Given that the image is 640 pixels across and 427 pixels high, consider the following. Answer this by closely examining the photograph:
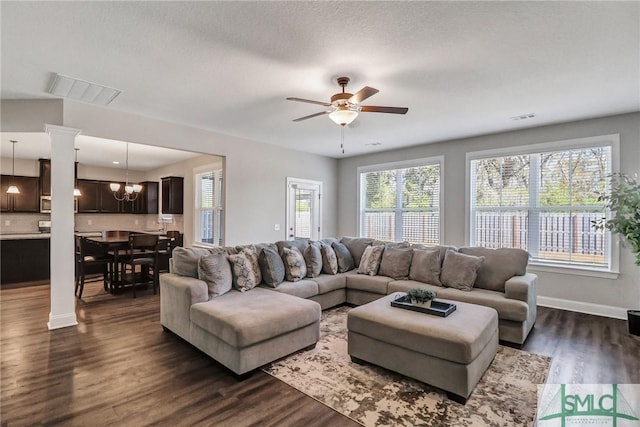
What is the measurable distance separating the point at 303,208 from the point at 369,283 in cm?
290

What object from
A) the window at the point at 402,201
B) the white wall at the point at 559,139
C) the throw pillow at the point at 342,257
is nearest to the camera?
the white wall at the point at 559,139

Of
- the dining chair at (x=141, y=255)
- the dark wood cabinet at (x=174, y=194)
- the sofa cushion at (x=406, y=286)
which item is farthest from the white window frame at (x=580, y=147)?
the dark wood cabinet at (x=174, y=194)

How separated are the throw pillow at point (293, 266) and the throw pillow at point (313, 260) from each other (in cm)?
17

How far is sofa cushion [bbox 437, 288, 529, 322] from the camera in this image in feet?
10.5

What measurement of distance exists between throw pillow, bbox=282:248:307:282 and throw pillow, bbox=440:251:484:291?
6.03 ft

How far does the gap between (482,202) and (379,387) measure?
4019mm

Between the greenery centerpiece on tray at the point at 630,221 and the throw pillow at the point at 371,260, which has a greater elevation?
the greenery centerpiece on tray at the point at 630,221

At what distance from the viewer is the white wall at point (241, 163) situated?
4.05m

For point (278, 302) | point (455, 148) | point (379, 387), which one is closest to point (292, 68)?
point (278, 302)

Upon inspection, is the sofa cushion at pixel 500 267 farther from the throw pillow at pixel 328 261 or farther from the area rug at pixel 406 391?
the throw pillow at pixel 328 261

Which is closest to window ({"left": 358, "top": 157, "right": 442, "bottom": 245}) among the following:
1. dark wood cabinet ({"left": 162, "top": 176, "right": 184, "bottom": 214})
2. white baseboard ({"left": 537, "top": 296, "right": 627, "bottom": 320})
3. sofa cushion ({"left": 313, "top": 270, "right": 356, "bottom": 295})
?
white baseboard ({"left": 537, "top": 296, "right": 627, "bottom": 320})

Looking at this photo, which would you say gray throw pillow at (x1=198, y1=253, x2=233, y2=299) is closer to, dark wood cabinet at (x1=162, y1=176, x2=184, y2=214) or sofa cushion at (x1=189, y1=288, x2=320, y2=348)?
sofa cushion at (x1=189, y1=288, x2=320, y2=348)

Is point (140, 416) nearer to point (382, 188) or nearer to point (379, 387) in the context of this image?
point (379, 387)

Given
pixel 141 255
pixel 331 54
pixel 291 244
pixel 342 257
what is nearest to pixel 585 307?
pixel 342 257
